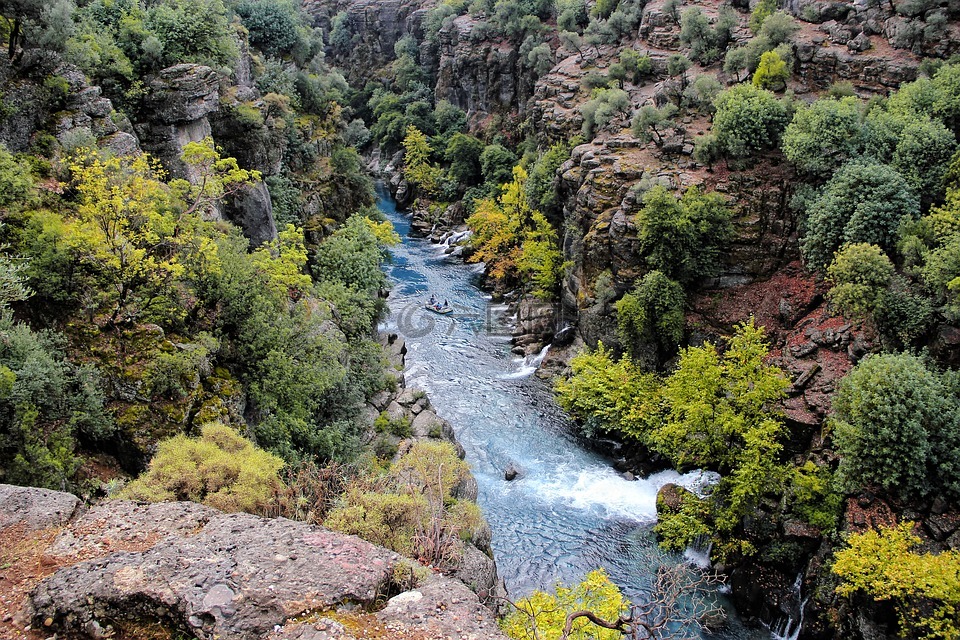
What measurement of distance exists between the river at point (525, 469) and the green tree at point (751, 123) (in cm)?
1963

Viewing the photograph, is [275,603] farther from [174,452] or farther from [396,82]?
[396,82]

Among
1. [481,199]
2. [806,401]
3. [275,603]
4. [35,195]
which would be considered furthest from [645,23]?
[275,603]

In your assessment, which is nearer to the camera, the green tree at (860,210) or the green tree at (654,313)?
the green tree at (860,210)

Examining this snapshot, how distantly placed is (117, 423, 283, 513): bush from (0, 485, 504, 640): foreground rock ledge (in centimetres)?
342

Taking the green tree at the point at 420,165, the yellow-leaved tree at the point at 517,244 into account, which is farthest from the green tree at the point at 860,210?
the green tree at the point at 420,165

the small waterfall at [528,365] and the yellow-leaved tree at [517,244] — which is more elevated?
the yellow-leaved tree at [517,244]

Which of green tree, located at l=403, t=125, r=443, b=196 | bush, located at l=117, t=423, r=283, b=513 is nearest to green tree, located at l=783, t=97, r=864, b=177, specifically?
bush, located at l=117, t=423, r=283, b=513

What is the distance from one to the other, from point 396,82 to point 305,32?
4066 cm

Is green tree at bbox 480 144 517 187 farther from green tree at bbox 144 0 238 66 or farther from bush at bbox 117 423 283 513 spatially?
bush at bbox 117 423 283 513

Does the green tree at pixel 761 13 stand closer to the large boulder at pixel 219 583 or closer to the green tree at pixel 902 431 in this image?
the green tree at pixel 902 431

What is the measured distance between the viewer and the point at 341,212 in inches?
2119

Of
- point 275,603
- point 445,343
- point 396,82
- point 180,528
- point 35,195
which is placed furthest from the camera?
point 396,82

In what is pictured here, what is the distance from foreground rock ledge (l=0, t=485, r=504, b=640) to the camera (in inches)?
403

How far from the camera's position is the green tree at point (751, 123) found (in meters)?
38.7
